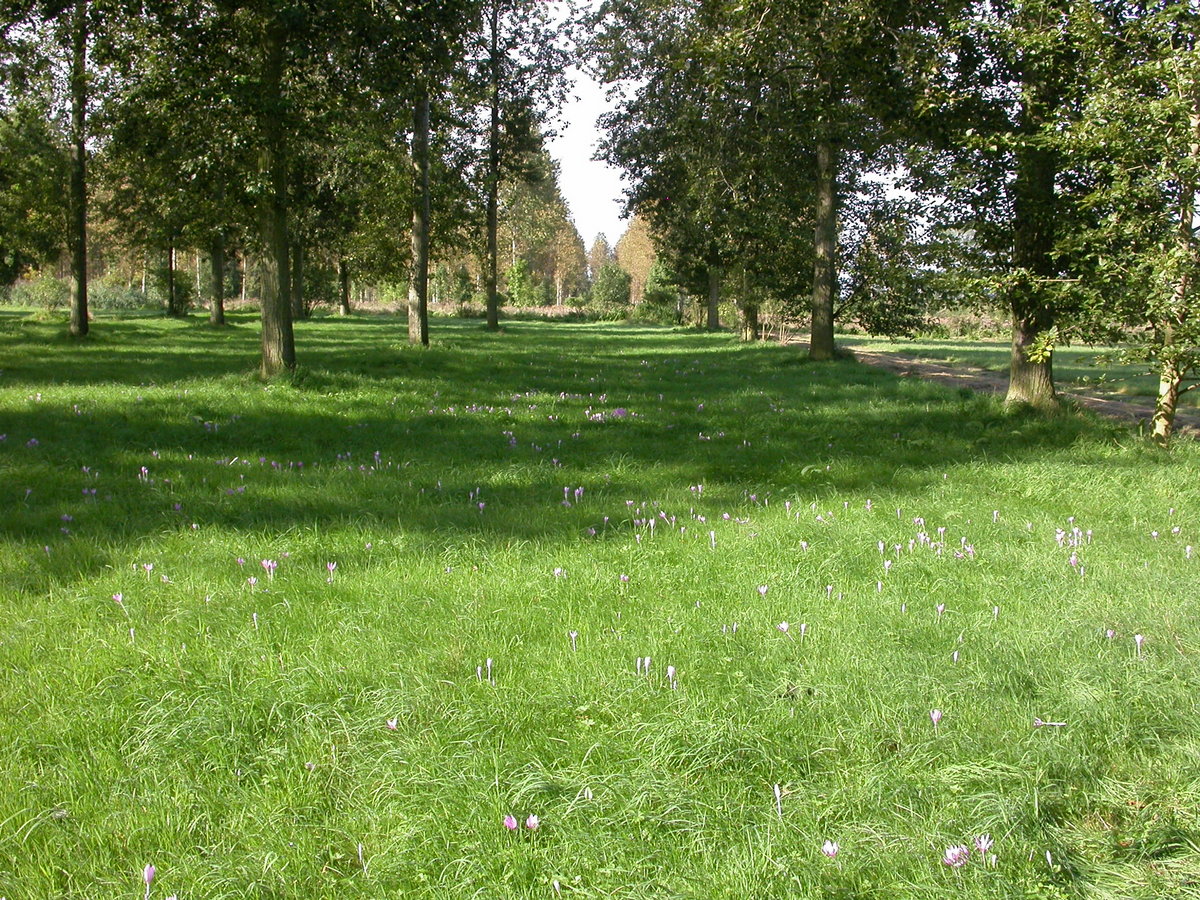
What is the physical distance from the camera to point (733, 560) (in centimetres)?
523

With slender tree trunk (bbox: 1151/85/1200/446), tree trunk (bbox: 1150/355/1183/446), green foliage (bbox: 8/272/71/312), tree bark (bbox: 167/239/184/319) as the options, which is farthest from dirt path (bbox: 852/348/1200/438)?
green foliage (bbox: 8/272/71/312)

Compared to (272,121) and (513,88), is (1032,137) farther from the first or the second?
(513,88)

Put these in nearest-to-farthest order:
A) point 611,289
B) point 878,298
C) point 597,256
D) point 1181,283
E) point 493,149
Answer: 1. point 1181,283
2. point 878,298
3. point 493,149
4. point 611,289
5. point 597,256

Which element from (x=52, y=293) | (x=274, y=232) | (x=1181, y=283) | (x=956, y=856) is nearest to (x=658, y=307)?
(x=52, y=293)

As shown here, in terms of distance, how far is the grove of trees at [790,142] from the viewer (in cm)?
895

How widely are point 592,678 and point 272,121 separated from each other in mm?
12983

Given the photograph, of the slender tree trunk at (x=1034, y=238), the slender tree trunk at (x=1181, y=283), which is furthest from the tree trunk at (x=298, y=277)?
the slender tree trunk at (x=1181, y=283)

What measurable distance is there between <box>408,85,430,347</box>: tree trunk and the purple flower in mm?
20630

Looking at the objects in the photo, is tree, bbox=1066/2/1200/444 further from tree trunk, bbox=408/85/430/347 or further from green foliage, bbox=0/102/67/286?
green foliage, bbox=0/102/67/286

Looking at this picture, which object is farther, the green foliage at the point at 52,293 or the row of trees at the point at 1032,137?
the green foliage at the point at 52,293

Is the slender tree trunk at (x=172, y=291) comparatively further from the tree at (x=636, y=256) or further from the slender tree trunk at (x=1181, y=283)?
the tree at (x=636, y=256)

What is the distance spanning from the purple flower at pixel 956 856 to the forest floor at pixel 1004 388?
9012mm

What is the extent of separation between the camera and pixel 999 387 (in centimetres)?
1719

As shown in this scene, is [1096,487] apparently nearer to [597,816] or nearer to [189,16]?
[597,816]
